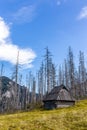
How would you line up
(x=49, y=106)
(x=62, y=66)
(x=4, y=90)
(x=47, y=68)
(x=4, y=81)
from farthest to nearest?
(x=4, y=81) → (x=4, y=90) → (x=62, y=66) → (x=47, y=68) → (x=49, y=106)

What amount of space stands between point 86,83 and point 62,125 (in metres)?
79.0

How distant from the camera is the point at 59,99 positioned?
217ft

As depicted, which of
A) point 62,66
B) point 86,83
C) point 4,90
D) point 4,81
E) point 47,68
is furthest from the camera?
point 4,81

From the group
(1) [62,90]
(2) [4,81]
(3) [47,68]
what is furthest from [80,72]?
(2) [4,81]

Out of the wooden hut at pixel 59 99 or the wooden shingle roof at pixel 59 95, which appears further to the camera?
the wooden shingle roof at pixel 59 95

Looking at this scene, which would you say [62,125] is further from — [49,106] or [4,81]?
[4,81]

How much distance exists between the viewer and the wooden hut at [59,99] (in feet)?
217

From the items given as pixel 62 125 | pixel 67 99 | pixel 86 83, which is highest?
pixel 86 83

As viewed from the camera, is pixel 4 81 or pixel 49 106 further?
pixel 4 81

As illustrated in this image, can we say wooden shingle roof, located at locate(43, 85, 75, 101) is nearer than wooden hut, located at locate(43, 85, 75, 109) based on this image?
No

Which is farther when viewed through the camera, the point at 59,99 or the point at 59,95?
the point at 59,95

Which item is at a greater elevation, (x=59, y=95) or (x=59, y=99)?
(x=59, y=95)

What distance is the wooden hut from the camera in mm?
66125

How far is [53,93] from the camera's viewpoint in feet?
225
